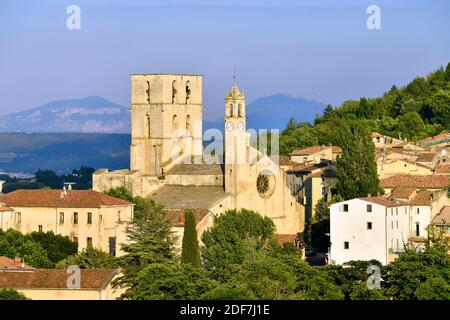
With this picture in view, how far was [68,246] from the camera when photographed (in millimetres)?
57406

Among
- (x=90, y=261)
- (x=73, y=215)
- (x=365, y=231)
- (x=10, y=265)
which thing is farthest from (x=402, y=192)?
(x=10, y=265)

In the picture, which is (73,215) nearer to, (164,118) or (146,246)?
(146,246)

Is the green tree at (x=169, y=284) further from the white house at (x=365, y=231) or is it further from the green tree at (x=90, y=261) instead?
the white house at (x=365, y=231)

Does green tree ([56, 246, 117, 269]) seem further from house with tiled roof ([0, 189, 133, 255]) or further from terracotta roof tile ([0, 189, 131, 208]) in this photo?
terracotta roof tile ([0, 189, 131, 208])

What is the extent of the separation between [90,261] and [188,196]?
524 inches

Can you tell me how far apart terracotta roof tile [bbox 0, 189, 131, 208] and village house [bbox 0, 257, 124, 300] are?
39.1 feet

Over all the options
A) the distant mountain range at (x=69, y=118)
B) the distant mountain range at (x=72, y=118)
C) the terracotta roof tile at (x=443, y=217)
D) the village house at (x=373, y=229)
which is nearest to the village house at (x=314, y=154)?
the terracotta roof tile at (x=443, y=217)

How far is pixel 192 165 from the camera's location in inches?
2719

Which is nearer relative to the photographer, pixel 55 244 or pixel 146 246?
pixel 146 246

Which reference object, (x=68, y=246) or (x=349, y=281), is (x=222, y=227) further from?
(x=349, y=281)

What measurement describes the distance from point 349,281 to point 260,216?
50.6 ft

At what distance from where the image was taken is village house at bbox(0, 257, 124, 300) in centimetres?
4547

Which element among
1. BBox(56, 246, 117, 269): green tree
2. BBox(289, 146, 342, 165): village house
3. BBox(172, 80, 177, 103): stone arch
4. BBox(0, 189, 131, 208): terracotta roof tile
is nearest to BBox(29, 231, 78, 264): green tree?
BBox(0, 189, 131, 208): terracotta roof tile
